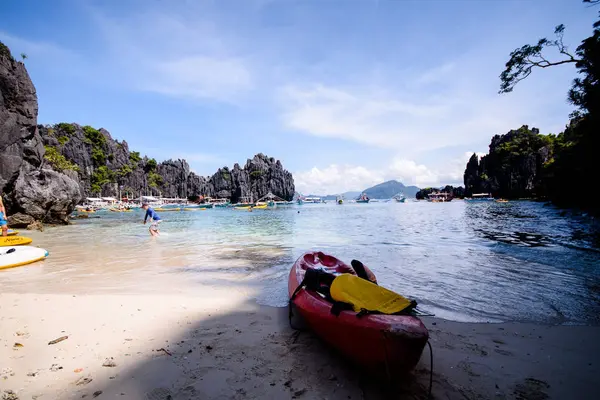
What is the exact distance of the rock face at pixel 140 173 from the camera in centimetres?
9006

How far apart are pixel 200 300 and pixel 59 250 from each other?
36.1ft

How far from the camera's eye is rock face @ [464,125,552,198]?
8938 centimetres

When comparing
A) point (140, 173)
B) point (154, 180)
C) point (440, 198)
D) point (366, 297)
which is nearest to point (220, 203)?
point (154, 180)

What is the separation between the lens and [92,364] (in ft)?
11.0

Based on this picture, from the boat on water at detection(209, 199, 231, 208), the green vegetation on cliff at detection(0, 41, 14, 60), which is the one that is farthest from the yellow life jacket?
the boat on water at detection(209, 199, 231, 208)

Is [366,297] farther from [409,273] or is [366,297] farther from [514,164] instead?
[514,164]

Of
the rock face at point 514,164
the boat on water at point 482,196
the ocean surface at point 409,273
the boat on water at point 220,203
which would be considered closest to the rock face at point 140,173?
the boat on water at point 220,203

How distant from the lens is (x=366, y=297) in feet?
11.2

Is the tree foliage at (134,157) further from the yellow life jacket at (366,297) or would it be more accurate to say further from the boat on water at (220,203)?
the yellow life jacket at (366,297)

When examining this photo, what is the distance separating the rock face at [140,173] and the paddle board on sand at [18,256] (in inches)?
2490

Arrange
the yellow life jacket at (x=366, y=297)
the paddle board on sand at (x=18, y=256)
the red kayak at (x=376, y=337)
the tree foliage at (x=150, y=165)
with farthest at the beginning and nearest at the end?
the tree foliage at (x=150, y=165)
the paddle board on sand at (x=18, y=256)
the yellow life jacket at (x=366, y=297)
the red kayak at (x=376, y=337)

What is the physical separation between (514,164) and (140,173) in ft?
462

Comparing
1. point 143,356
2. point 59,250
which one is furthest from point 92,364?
point 59,250

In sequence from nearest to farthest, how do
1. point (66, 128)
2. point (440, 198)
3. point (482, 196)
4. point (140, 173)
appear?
1. point (66, 128)
2. point (482, 196)
3. point (140, 173)
4. point (440, 198)
